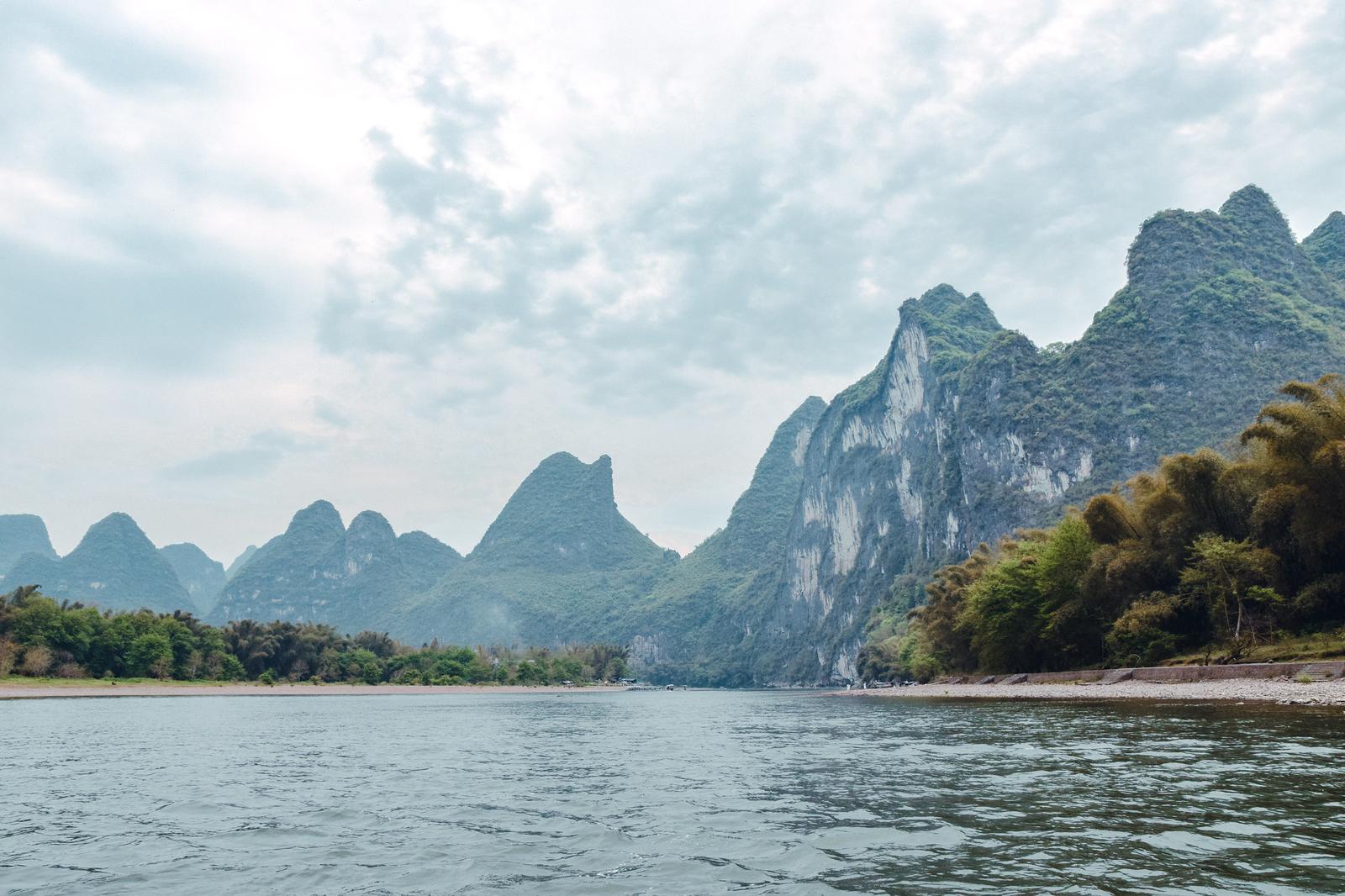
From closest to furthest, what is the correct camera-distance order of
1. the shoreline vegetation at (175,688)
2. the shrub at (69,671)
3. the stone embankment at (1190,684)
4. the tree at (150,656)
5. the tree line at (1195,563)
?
the stone embankment at (1190,684) → the tree line at (1195,563) → the shoreline vegetation at (175,688) → the shrub at (69,671) → the tree at (150,656)

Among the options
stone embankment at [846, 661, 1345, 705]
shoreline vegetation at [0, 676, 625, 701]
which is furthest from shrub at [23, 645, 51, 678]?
stone embankment at [846, 661, 1345, 705]

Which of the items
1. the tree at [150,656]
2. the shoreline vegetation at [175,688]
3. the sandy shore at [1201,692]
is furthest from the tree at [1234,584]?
the tree at [150,656]

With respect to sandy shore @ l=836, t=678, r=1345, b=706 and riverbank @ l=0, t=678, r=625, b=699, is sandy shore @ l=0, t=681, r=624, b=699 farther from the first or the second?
sandy shore @ l=836, t=678, r=1345, b=706

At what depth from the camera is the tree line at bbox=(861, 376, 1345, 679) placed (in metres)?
38.8

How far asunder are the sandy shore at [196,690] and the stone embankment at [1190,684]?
8128 cm

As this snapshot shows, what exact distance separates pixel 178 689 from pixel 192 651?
11547 millimetres

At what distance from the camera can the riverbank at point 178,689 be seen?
78.2m

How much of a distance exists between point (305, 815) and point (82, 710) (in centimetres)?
5474

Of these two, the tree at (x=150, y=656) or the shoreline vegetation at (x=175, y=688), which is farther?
the tree at (x=150, y=656)

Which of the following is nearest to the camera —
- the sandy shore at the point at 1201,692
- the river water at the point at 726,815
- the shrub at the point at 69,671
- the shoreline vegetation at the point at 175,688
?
the river water at the point at 726,815

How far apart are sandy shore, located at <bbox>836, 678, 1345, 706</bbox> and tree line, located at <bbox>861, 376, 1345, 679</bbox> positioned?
3.98m

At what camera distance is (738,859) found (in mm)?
10422

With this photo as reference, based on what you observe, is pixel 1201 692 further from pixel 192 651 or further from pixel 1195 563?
pixel 192 651

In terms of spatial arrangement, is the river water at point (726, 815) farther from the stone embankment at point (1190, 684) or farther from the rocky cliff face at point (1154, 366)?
the rocky cliff face at point (1154, 366)
